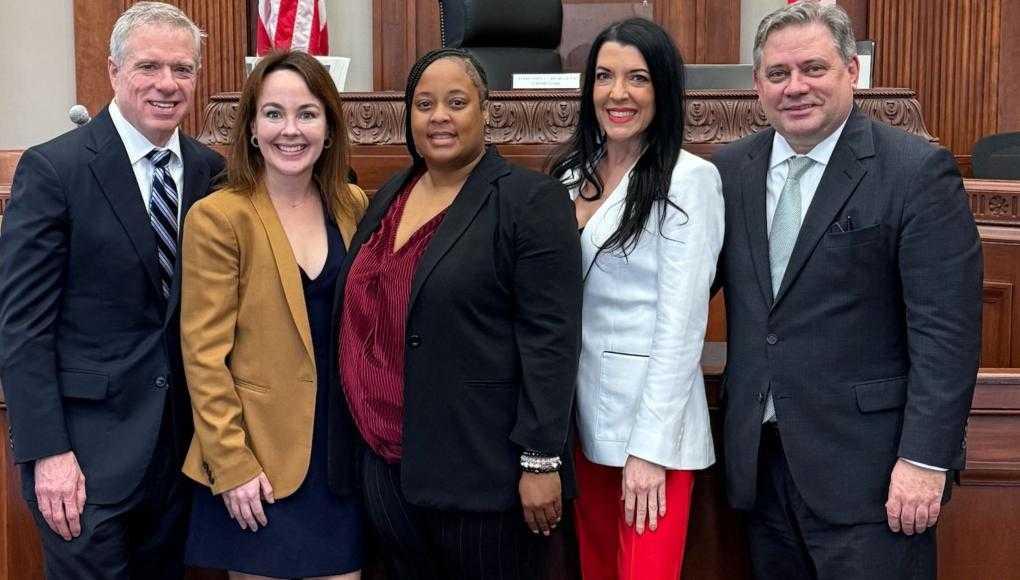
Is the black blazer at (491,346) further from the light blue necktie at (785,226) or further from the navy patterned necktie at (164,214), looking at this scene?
the navy patterned necktie at (164,214)

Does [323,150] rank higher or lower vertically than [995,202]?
higher

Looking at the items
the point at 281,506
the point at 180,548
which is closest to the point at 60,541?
the point at 180,548

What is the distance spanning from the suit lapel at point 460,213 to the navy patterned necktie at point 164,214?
490 millimetres

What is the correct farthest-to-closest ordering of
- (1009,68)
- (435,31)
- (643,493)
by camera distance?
(435,31) < (1009,68) < (643,493)

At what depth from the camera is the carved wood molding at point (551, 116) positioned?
Result: 345 centimetres

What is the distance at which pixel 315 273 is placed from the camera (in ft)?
6.41

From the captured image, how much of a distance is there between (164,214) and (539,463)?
0.83m

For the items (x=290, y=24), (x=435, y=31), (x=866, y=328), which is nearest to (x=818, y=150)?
(x=866, y=328)

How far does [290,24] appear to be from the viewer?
457 cm

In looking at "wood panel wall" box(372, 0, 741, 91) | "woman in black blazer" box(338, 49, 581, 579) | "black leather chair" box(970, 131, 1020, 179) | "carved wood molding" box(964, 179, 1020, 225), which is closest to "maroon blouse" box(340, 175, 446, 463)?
"woman in black blazer" box(338, 49, 581, 579)

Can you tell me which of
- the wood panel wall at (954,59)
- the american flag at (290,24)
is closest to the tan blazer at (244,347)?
the american flag at (290,24)

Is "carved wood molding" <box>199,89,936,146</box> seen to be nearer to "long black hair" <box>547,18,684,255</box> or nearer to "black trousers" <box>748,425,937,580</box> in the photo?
"long black hair" <box>547,18,684,255</box>

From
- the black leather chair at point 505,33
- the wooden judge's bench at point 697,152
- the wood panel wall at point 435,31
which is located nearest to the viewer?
the wooden judge's bench at point 697,152

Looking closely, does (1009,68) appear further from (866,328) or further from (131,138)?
(131,138)
